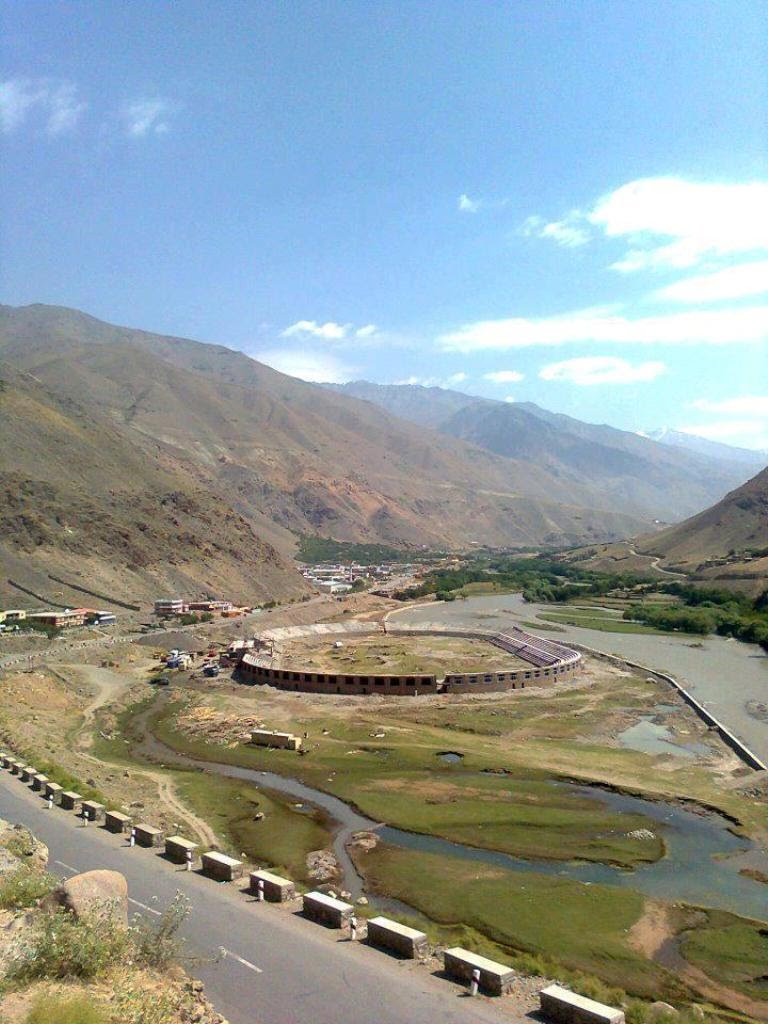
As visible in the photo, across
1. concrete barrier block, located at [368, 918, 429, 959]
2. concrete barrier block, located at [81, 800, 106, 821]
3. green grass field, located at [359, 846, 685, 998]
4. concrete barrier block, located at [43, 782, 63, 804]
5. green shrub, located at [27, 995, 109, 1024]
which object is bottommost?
green grass field, located at [359, 846, 685, 998]

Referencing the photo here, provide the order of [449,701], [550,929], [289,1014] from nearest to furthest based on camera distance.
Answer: [289,1014] → [550,929] → [449,701]

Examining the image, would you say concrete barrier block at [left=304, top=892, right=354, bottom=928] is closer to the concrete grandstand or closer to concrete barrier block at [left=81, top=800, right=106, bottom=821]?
concrete barrier block at [left=81, top=800, right=106, bottom=821]

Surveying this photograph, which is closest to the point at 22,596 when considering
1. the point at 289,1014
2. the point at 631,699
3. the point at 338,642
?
the point at 338,642

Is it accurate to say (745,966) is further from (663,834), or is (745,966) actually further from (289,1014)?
(289,1014)

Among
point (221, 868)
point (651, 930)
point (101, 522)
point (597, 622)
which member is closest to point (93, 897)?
point (221, 868)

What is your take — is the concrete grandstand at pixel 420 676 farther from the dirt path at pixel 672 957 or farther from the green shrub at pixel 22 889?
the green shrub at pixel 22 889

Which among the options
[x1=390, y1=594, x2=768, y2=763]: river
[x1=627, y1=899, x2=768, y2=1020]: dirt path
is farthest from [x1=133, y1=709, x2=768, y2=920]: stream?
[x1=390, y1=594, x2=768, y2=763]: river

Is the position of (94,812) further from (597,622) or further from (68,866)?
(597,622)
